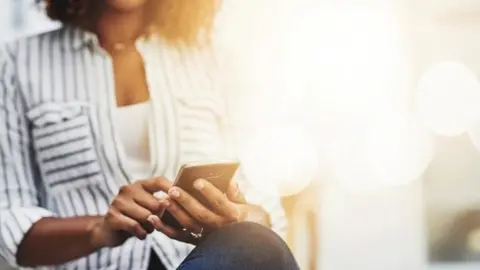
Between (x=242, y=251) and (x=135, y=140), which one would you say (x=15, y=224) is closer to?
(x=135, y=140)

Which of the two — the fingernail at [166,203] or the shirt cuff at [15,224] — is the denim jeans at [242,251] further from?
the shirt cuff at [15,224]

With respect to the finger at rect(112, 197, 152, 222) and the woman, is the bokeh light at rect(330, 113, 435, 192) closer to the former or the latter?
the woman

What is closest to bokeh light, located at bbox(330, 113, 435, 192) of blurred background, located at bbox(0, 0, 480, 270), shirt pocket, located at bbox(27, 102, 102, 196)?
blurred background, located at bbox(0, 0, 480, 270)

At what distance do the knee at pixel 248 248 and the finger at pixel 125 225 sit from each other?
0.12 metres

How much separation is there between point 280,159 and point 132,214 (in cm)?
30

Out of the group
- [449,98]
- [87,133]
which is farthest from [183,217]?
[449,98]

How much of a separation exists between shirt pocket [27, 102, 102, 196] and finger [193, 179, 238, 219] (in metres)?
0.20

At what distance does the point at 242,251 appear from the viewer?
1258 mm

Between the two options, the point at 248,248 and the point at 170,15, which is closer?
the point at 248,248

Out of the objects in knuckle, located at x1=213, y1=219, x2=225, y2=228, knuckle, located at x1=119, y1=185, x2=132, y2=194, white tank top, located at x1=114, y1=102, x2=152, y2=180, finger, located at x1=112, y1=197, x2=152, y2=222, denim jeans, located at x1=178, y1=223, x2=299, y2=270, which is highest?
white tank top, located at x1=114, y1=102, x2=152, y2=180

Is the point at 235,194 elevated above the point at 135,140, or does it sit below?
below

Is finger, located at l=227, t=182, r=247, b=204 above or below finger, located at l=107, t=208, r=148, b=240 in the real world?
above

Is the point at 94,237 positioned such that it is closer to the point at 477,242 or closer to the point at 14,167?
the point at 14,167

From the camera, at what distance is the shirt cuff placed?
1.32 meters
